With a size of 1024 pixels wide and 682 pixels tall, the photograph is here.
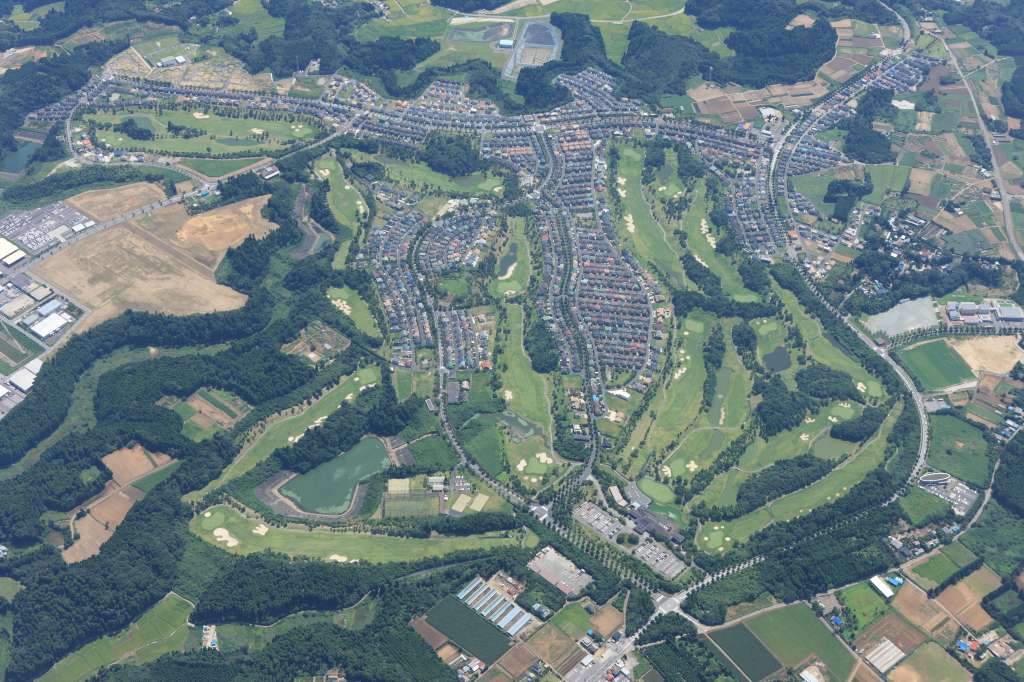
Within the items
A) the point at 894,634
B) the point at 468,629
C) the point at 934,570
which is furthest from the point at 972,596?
the point at 468,629

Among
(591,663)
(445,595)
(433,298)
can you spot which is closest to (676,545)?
(591,663)

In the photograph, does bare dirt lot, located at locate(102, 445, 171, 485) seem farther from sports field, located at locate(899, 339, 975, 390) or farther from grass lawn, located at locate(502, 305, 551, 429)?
sports field, located at locate(899, 339, 975, 390)

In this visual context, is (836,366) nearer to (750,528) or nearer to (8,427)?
(750,528)

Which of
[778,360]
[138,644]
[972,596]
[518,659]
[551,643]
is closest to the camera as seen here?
[518,659]

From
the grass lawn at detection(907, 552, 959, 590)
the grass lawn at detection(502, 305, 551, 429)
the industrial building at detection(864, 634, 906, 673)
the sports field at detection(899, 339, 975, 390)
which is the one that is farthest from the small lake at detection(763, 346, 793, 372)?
the industrial building at detection(864, 634, 906, 673)

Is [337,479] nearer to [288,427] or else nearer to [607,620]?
[288,427]

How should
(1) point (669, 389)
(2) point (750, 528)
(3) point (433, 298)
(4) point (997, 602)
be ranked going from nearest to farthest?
(4) point (997, 602)
(2) point (750, 528)
(1) point (669, 389)
(3) point (433, 298)
